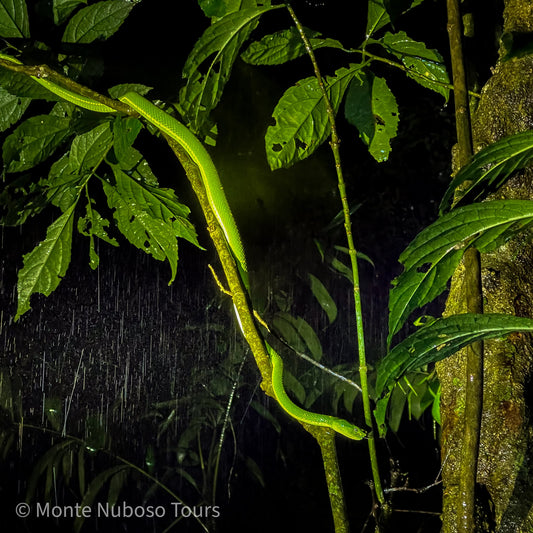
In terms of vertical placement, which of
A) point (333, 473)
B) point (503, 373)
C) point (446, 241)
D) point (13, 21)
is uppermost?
point (13, 21)

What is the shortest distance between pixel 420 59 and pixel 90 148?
0.50 m

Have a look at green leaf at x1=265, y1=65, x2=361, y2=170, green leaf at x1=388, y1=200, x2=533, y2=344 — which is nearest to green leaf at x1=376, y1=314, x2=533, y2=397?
green leaf at x1=388, y1=200, x2=533, y2=344

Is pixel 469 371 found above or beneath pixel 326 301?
beneath

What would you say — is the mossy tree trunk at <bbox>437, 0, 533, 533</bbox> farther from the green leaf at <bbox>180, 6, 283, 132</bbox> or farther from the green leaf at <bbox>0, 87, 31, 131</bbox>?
the green leaf at <bbox>0, 87, 31, 131</bbox>

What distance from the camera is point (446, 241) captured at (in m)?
0.44

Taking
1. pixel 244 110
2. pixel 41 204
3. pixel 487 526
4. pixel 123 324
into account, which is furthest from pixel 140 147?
pixel 487 526

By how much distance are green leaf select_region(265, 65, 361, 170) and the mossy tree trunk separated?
200mm

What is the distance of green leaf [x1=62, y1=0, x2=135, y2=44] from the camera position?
0.78 metres

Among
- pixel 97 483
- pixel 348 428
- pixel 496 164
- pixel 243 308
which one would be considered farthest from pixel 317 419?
pixel 97 483

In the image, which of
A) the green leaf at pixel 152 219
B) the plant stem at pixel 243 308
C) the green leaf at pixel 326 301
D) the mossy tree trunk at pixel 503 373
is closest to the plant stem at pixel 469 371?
the mossy tree trunk at pixel 503 373

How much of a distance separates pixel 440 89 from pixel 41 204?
63 centimetres

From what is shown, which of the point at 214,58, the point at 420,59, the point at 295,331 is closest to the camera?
the point at 214,58

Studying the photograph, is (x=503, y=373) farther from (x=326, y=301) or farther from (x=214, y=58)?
(x=326, y=301)

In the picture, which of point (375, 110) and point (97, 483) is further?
point (97, 483)
